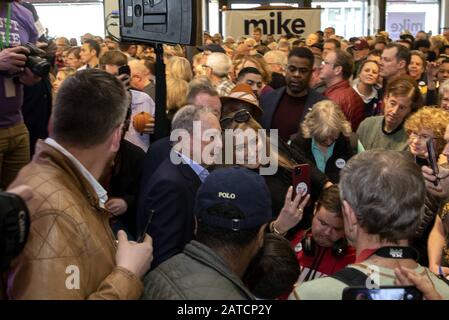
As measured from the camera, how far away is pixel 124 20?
10.6 ft

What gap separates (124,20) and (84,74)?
147cm

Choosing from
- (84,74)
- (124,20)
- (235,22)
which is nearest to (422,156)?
(124,20)

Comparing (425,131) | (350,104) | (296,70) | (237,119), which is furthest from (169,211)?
(350,104)

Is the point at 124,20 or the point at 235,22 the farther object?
the point at 235,22

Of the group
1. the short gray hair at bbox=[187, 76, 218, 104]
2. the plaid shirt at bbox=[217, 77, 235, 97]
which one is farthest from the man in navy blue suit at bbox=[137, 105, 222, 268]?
the plaid shirt at bbox=[217, 77, 235, 97]

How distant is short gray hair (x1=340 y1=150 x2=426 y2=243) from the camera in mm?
1767

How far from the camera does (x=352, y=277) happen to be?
172cm

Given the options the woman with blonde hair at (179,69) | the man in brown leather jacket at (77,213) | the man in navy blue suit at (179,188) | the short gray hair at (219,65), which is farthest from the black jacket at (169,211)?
the short gray hair at (219,65)

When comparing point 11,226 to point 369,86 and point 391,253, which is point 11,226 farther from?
point 369,86

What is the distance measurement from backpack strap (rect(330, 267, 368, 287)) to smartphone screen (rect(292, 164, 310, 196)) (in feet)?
4.31

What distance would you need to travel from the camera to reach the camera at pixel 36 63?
306cm

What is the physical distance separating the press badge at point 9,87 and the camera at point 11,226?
6.51 feet

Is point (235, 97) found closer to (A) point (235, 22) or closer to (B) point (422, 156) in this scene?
(B) point (422, 156)

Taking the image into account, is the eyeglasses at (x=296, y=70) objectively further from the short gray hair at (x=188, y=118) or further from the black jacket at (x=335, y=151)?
the short gray hair at (x=188, y=118)
